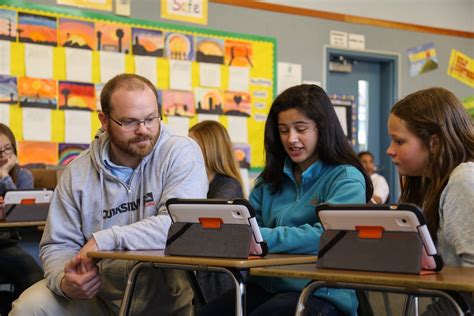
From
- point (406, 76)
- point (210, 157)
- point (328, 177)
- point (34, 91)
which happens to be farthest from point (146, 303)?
point (406, 76)

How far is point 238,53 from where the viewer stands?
567 cm

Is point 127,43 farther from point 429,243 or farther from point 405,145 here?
point 429,243

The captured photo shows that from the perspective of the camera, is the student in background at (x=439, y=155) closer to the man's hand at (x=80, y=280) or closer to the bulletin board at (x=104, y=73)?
the man's hand at (x=80, y=280)

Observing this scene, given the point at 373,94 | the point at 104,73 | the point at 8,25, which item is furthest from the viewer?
the point at 373,94

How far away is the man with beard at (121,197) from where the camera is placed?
2.42 meters

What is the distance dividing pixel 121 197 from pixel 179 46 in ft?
9.95

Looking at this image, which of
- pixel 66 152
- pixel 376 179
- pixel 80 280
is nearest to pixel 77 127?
pixel 66 152

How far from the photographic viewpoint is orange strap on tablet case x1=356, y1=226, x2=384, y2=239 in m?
1.73

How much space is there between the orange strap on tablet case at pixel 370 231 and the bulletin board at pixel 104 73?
346cm

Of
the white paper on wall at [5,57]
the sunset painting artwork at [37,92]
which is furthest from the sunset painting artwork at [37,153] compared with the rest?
the white paper on wall at [5,57]

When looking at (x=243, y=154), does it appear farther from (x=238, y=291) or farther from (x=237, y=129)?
(x=238, y=291)

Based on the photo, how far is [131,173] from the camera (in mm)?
2553

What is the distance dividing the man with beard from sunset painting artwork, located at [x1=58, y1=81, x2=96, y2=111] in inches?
95.6

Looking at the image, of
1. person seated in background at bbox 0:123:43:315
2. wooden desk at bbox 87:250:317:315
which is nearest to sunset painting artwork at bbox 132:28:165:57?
person seated in background at bbox 0:123:43:315
